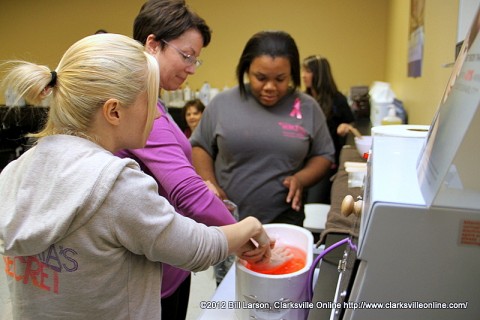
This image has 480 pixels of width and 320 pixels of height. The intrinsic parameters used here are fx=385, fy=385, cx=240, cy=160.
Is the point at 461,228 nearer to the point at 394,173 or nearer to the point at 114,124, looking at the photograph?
the point at 394,173

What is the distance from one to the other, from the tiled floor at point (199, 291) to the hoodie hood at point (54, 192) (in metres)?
1.75

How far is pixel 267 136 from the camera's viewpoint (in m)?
1.57

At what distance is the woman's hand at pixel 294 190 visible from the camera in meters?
1.59

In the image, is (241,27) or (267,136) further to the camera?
(241,27)

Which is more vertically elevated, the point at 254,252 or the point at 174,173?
the point at 174,173

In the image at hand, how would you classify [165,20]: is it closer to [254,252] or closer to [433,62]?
[254,252]

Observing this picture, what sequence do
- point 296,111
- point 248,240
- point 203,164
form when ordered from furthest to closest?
1. point 203,164
2. point 296,111
3. point 248,240

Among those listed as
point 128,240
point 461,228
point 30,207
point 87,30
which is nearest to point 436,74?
point 461,228

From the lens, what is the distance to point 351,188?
4.59 feet

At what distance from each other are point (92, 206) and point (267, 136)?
99 cm

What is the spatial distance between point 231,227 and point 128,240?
25cm

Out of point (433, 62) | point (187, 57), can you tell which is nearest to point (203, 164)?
point (187, 57)

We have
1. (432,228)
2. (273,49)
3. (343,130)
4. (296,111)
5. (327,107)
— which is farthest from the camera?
(327,107)

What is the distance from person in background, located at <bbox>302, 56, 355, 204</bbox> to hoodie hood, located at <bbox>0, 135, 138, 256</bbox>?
248cm
